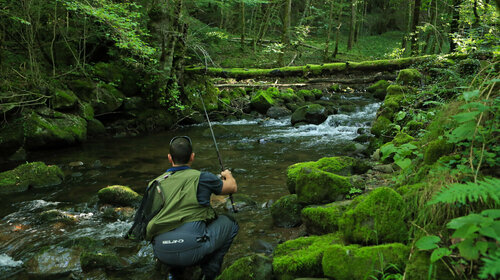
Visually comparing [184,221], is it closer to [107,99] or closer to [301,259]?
[301,259]

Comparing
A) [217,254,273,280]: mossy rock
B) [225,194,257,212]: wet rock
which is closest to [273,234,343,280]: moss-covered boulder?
[217,254,273,280]: mossy rock

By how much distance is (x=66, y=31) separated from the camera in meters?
10.9

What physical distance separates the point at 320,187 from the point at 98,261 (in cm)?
314

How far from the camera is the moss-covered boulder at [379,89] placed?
16975mm

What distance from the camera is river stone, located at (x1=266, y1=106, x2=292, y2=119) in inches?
598

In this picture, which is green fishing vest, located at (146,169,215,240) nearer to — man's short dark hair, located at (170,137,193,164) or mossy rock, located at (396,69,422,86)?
man's short dark hair, located at (170,137,193,164)

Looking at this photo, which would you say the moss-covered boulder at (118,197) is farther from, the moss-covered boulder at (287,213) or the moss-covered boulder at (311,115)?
the moss-covered boulder at (311,115)

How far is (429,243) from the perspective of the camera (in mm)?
2166

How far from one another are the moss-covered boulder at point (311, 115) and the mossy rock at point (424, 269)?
10904 mm

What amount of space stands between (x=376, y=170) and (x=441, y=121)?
213 cm

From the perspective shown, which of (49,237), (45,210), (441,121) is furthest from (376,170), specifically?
(45,210)

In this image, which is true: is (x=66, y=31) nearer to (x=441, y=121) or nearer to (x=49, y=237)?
(x=49, y=237)

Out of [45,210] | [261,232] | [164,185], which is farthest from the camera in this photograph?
[45,210]

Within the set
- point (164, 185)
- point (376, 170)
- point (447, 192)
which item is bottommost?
point (376, 170)
